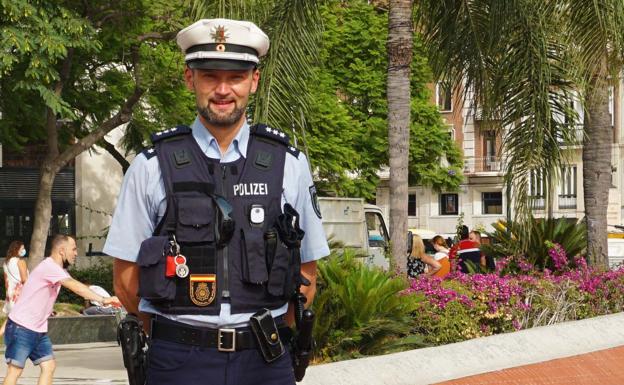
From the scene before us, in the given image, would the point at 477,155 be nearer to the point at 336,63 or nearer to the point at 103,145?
the point at 336,63

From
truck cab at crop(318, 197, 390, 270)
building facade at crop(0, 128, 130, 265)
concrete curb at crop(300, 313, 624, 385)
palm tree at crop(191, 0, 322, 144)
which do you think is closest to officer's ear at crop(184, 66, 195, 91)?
concrete curb at crop(300, 313, 624, 385)

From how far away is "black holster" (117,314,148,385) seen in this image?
13.2ft

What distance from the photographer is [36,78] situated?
19250 millimetres

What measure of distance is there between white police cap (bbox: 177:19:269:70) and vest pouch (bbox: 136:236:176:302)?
617 millimetres

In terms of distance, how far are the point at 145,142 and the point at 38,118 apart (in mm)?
5131

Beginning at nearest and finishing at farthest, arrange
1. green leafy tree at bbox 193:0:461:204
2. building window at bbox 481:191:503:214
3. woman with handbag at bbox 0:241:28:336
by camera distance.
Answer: woman with handbag at bbox 0:241:28:336
green leafy tree at bbox 193:0:461:204
building window at bbox 481:191:503:214

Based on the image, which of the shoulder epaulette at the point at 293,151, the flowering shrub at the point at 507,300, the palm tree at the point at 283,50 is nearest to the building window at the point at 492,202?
the flowering shrub at the point at 507,300

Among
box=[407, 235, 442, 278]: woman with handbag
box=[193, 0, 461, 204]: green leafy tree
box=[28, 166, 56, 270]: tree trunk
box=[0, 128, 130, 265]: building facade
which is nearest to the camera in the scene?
box=[407, 235, 442, 278]: woman with handbag

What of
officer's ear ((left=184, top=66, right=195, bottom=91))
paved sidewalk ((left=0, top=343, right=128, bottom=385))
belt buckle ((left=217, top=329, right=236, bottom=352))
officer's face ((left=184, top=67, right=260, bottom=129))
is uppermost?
officer's ear ((left=184, top=66, right=195, bottom=91))

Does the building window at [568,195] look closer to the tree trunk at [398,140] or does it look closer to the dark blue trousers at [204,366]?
the tree trunk at [398,140]

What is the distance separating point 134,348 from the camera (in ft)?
13.3

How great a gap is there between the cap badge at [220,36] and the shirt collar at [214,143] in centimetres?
26

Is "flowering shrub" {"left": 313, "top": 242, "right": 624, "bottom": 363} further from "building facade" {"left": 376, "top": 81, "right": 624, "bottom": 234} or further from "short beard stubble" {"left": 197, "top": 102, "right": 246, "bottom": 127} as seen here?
"building facade" {"left": 376, "top": 81, "right": 624, "bottom": 234}

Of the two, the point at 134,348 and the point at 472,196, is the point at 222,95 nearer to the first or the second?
the point at 134,348
